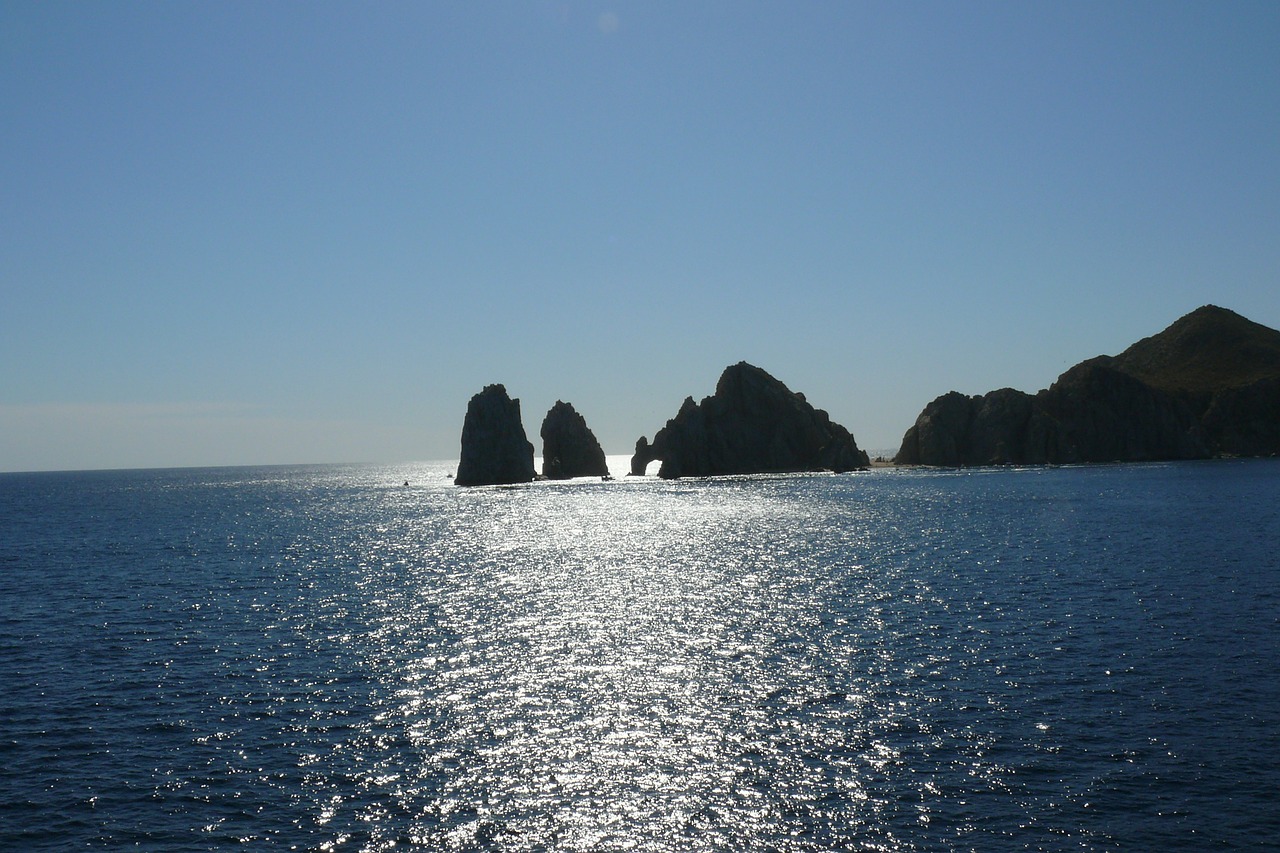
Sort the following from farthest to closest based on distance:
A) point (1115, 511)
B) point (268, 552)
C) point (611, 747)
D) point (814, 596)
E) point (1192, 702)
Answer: point (1115, 511) → point (268, 552) → point (814, 596) → point (1192, 702) → point (611, 747)

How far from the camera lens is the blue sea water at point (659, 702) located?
27141mm

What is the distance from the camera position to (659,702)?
129 ft

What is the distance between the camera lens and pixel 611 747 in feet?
111

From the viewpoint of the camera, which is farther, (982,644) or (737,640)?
(737,640)

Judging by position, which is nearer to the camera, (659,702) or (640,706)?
(640,706)

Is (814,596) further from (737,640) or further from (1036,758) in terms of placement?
(1036,758)

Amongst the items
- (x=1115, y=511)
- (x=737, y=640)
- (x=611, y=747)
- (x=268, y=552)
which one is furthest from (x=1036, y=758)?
(x=1115, y=511)

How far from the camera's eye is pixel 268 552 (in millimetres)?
102875

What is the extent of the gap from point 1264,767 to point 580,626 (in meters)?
37.4

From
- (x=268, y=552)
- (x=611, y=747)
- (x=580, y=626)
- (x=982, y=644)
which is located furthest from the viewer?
(x=268, y=552)

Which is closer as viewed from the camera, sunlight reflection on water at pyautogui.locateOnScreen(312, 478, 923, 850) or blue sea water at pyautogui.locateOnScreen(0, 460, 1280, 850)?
blue sea water at pyautogui.locateOnScreen(0, 460, 1280, 850)

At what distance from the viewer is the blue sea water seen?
2714 centimetres

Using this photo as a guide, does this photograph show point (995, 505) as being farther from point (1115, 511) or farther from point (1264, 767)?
point (1264, 767)

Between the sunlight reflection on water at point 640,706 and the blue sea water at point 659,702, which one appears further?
the sunlight reflection on water at point 640,706
